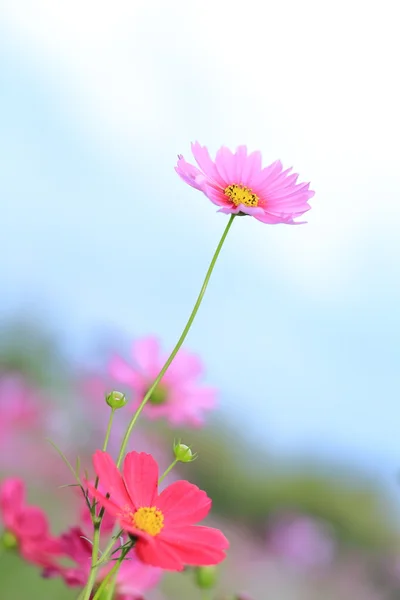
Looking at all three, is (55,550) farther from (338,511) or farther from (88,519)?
(338,511)

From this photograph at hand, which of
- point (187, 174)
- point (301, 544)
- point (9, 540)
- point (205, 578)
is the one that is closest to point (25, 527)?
point (9, 540)

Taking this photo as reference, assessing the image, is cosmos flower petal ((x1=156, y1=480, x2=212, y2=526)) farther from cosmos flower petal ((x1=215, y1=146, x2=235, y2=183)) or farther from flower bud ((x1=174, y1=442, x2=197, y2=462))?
cosmos flower petal ((x1=215, y1=146, x2=235, y2=183))

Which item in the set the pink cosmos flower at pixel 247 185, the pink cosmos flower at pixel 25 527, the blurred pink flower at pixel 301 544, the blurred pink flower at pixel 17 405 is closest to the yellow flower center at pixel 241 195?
the pink cosmos flower at pixel 247 185

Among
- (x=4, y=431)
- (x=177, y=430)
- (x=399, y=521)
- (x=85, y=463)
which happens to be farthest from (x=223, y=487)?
(x=4, y=431)

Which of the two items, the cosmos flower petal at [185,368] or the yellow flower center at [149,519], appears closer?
the yellow flower center at [149,519]

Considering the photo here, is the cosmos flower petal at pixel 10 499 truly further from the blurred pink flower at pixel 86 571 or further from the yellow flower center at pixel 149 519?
the yellow flower center at pixel 149 519
